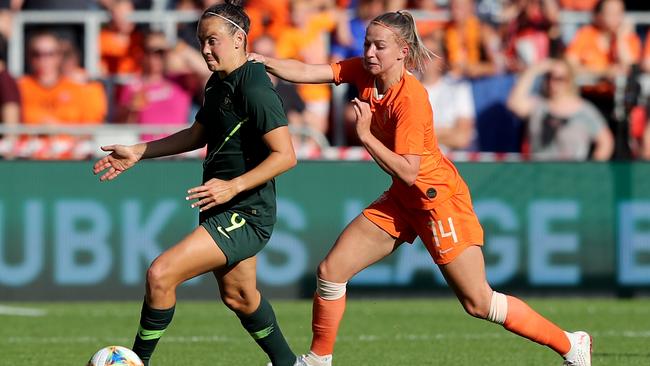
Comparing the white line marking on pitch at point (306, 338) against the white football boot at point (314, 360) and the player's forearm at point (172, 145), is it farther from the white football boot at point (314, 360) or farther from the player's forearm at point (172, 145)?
the player's forearm at point (172, 145)

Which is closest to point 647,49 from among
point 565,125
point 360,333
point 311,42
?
point 565,125

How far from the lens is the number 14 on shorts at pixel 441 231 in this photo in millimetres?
6977

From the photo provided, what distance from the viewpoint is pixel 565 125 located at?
1287 cm

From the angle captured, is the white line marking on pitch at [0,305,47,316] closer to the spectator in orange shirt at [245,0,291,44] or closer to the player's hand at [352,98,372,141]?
the spectator in orange shirt at [245,0,291,44]

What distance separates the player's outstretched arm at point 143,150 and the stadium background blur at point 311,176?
7.01 feet

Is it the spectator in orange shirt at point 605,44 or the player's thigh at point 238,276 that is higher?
the player's thigh at point 238,276

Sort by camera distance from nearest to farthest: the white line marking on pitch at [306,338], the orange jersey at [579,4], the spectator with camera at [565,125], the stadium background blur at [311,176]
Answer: the white line marking on pitch at [306,338] → the stadium background blur at [311,176] → the spectator with camera at [565,125] → the orange jersey at [579,4]

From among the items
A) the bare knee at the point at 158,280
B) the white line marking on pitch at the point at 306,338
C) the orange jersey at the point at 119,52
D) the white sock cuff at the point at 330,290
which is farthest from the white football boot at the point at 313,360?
the orange jersey at the point at 119,52

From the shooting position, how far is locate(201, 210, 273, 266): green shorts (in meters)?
6.68

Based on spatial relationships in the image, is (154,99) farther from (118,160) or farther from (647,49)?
(118,160)

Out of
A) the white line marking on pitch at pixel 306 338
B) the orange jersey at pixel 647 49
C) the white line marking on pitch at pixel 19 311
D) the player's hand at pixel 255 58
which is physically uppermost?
the player's hand at pixel 255 58

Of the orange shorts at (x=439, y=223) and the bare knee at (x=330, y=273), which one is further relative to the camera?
the bare knee at (x=330, y=273)

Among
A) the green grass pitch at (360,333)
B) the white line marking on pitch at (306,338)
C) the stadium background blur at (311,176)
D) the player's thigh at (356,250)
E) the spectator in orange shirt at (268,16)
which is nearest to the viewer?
the player's thigh at (356,250)

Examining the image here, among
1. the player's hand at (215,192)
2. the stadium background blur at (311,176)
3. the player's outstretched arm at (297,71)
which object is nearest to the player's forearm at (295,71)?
the player's outstretched arm at (297,71)
